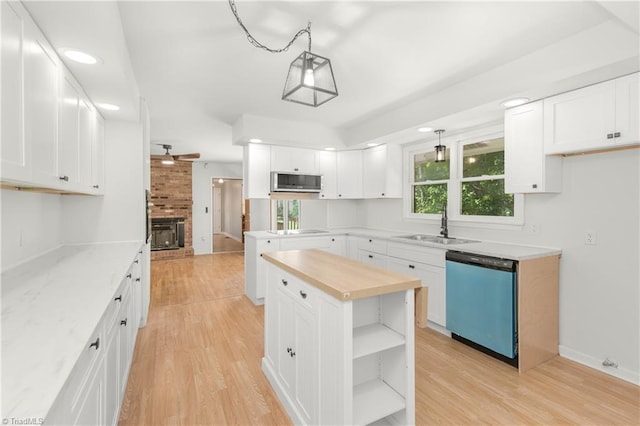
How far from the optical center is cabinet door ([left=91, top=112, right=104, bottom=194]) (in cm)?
259

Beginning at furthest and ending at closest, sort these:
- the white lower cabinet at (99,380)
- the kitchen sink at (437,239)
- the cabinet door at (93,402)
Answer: the kitchen sink at (437,239) < the cabinet door at (93,402) < the white lower cabinet at (99,380)

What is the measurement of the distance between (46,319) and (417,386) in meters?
2.25

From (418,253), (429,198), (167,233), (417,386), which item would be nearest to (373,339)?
(417,386)

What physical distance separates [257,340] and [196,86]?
2603 mm

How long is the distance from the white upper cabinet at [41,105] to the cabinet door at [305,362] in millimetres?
1518

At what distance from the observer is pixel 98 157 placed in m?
2.79

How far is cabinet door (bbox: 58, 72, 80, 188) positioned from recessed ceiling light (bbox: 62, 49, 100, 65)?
0.14 m

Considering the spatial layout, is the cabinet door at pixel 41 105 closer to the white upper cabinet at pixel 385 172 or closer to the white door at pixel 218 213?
the white upper cabinet at pixel 385 172

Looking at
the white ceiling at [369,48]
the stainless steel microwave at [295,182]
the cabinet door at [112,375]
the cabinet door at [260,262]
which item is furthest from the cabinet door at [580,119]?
the cabinet door at [112,375]

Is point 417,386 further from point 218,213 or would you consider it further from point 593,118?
point 218,213

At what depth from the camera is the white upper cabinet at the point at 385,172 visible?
445 cm

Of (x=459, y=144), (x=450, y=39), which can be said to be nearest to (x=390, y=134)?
(x=459, y=144)

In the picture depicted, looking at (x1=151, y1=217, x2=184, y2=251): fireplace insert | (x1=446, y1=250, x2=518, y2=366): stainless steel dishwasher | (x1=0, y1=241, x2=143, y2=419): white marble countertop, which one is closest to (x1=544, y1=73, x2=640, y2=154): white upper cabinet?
(x1=446, y1=250, x2=518, y2=366): stainless steel dishwasher

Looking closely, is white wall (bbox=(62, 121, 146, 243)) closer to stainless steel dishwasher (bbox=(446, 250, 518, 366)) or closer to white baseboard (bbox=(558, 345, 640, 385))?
stainless steel dishwasher (bbox=(446, 250, 518, 366))
